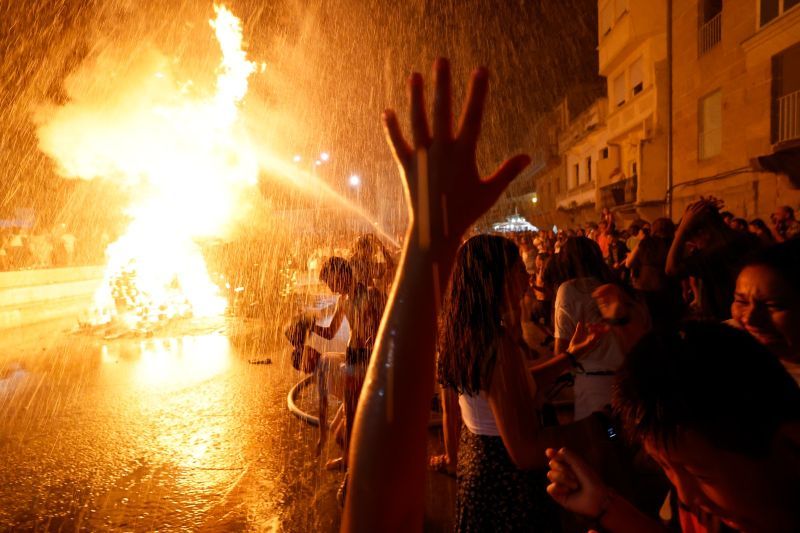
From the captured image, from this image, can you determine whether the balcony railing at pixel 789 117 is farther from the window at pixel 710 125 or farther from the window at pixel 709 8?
the window at pixel 709 8

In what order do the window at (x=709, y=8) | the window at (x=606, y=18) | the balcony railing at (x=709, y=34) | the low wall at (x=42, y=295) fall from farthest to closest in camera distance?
1. the window at (x=606, y=18)
2. the window at (x=709, y=8)
3. the balcony railing at (x=709, y=34)
4. the low wall at (x=42, y=295)

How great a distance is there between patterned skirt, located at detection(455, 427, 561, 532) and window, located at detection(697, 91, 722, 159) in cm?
1587

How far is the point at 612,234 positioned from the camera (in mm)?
10125

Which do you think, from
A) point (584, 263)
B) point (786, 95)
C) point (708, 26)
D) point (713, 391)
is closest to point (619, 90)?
point (708, 26)

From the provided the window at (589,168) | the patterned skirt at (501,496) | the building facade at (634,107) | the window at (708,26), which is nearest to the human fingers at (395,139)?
the patterned skirt at (501,496)

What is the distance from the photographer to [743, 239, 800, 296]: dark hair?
190 cm

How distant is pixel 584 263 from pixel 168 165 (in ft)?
41.2

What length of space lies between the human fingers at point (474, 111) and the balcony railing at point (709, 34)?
57.0ft

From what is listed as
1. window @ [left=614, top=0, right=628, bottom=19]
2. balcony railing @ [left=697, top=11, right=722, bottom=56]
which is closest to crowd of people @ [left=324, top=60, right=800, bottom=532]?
balcony railing @ [left=697, top=11, right=722, bottom=56]

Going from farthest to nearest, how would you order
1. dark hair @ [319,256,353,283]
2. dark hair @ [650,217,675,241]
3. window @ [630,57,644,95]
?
1. window @ [630,57,644,95]
2. dark hair @ [650,217,675,241]
3. dark hair @ [319,256,353,283]

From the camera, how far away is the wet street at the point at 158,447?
153 inches

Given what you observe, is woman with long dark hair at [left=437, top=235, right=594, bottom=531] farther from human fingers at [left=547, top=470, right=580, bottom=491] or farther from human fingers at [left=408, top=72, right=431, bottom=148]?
human fingers at [left=408, top=72, right=431, bottom=148]

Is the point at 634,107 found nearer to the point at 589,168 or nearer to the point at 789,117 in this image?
the point at 789,117

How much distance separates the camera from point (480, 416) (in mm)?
2057
